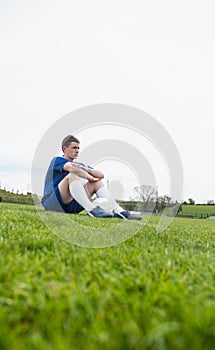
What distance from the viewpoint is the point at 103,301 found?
104 cm

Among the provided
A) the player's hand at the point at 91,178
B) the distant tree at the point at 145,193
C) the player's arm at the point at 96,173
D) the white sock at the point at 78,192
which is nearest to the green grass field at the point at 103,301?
the distant tree at the point at 145,193

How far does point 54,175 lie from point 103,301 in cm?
450

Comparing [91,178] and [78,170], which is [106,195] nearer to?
[91,178]

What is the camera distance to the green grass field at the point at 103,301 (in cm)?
79

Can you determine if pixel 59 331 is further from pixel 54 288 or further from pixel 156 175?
pixel 156 175

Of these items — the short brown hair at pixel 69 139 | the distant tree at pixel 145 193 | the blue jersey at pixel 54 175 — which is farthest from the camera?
the short brown hair at pixel 69 139

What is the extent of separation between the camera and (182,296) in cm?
110

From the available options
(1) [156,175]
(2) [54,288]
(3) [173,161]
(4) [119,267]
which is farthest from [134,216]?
(2) [54,288]

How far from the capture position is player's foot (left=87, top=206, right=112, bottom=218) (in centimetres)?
496

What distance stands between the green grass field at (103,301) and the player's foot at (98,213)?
3.14m

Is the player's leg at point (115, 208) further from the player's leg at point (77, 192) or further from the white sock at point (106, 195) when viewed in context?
the player's leg at point (77, 192)

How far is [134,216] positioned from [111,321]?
167 inches

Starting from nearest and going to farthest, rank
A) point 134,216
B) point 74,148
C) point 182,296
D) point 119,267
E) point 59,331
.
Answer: point 59,331 < point 182,296 < point 119,267 < point 134,216 < point 74,148

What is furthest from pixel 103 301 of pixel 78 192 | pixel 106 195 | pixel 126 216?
pixel 106 195
